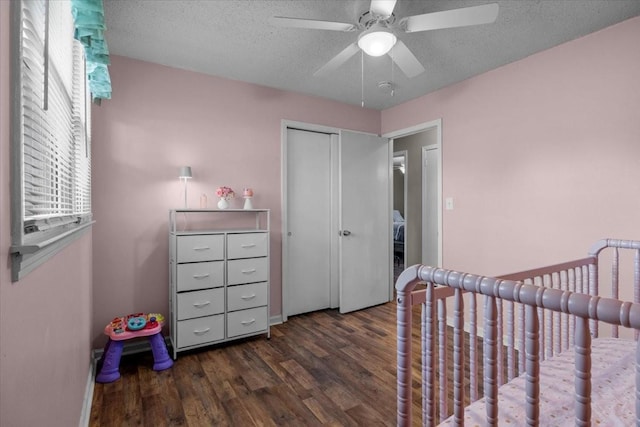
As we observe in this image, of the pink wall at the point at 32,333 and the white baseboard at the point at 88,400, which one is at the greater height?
the pink wall at the point at 32,333

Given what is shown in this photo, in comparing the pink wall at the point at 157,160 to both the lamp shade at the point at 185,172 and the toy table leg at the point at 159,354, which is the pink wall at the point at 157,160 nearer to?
the lamp shade at the point at 185,172

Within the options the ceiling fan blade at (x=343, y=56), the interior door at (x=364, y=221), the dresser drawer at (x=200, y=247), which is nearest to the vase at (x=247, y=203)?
the dresser drawer at (x=200, y=247)

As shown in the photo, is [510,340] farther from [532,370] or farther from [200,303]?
[200,303]

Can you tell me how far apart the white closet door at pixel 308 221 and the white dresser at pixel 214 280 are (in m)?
0.57

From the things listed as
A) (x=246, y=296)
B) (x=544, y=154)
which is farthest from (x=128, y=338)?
(x=544, y=154)

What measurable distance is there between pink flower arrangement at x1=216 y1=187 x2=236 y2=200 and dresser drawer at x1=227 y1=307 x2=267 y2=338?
3.25 feet

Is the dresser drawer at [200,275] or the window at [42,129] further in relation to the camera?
the dresser drawer at [200,275]

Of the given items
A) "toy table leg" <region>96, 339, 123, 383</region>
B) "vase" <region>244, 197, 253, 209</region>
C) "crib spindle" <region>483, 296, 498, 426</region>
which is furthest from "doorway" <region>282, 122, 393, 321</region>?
"crib spindle" <region>483, 296, 498, 426</region>

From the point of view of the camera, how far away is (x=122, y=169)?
252 cm

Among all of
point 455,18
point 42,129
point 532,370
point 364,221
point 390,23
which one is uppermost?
point 390,23

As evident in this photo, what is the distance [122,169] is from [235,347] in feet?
5.65

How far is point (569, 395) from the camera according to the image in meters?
1.00

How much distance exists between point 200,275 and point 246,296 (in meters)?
0.44

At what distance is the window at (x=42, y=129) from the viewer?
66 centimetres
